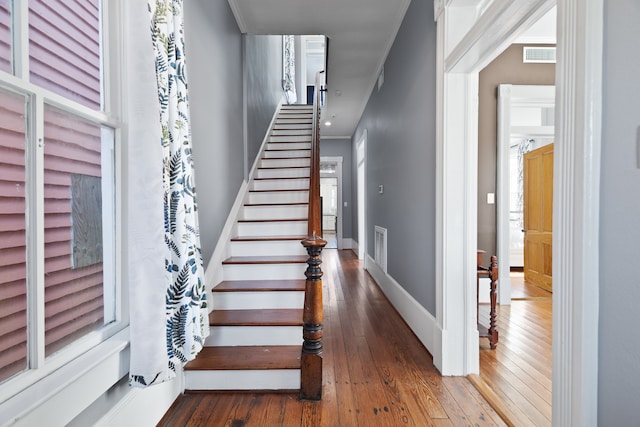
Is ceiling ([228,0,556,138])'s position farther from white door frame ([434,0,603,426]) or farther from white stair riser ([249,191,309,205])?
white stair riser ([249,191,309,205])

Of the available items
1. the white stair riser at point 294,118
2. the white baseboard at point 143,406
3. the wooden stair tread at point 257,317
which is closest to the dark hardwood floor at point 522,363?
the wooden stair tread at point 257,317

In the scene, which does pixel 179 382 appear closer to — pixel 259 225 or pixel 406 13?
pixel 259 225

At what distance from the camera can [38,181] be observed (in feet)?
3.25

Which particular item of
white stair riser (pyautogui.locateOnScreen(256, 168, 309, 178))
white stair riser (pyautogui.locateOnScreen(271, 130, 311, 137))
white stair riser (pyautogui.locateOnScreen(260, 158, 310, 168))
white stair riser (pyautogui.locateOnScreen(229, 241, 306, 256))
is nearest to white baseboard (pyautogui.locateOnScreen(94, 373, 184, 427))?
white stair riser (pyautogui.locateOnScreen(229, 241, 306, 256))

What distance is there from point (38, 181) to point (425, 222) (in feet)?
7.43

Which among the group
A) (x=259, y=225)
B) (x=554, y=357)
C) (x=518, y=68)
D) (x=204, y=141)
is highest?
(x=518, y=68)

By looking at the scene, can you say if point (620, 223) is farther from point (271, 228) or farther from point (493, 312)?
point (271, 228)

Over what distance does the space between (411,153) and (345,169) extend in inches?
215

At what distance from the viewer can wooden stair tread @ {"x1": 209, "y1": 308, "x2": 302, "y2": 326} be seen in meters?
2.12

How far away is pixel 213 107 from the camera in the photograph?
254 cm

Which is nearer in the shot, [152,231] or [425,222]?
[152,231]

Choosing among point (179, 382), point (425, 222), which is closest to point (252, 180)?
point (425, 222)

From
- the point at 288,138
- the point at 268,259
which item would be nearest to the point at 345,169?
the point at 288,138

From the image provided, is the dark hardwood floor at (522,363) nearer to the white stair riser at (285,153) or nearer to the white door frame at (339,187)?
the white stair riser at (285,153)
